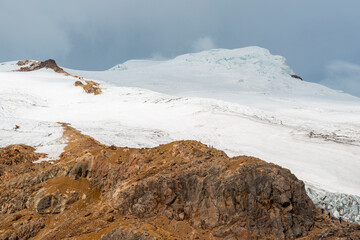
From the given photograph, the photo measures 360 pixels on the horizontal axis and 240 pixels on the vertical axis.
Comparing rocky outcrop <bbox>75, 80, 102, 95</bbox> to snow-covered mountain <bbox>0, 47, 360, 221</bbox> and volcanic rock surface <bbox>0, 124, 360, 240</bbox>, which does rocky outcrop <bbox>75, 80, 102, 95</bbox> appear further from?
volcanic rock surface <bbox>0, 124, 360, 240</bbox>

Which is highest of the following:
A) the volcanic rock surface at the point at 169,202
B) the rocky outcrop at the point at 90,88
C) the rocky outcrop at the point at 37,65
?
the rocky outcrop at the point at 37,65

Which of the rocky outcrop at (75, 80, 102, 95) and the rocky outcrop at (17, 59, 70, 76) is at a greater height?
the rocky outcrop at (17, 59, 70, 76)

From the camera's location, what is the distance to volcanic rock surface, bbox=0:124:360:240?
6934mm

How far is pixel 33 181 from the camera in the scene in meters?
10.4

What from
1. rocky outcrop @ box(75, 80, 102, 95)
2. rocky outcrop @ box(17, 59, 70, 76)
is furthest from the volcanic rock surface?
rocky outcrop @ box(17, 59, 70, 76)

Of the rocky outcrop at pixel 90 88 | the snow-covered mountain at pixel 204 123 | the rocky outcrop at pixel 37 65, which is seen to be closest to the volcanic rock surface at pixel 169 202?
the snow-covered mountain at pixel 204 123

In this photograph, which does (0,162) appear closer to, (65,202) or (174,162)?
(65,202)

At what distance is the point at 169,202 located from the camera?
305 inches

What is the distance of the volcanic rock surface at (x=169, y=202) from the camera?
6934 millimetres

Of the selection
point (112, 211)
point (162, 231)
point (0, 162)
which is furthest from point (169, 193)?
point (0, 162)

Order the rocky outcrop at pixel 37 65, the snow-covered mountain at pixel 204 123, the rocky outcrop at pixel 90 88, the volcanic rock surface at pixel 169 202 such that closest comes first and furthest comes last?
the volcanic rock surface at pixel 169 202
the snow-covered mountain at pixel 204 123
the rocky outcrop at pixel 90 88
the rocky outcrop at pixel 37 65

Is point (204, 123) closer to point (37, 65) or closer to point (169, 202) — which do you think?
point (169, 202)

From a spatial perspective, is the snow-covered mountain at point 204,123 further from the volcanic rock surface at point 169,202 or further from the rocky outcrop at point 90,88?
the volcanic rock surface at point 169,202

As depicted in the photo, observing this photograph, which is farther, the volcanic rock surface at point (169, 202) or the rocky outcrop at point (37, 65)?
the rocky outcrop at point (37, 65)
